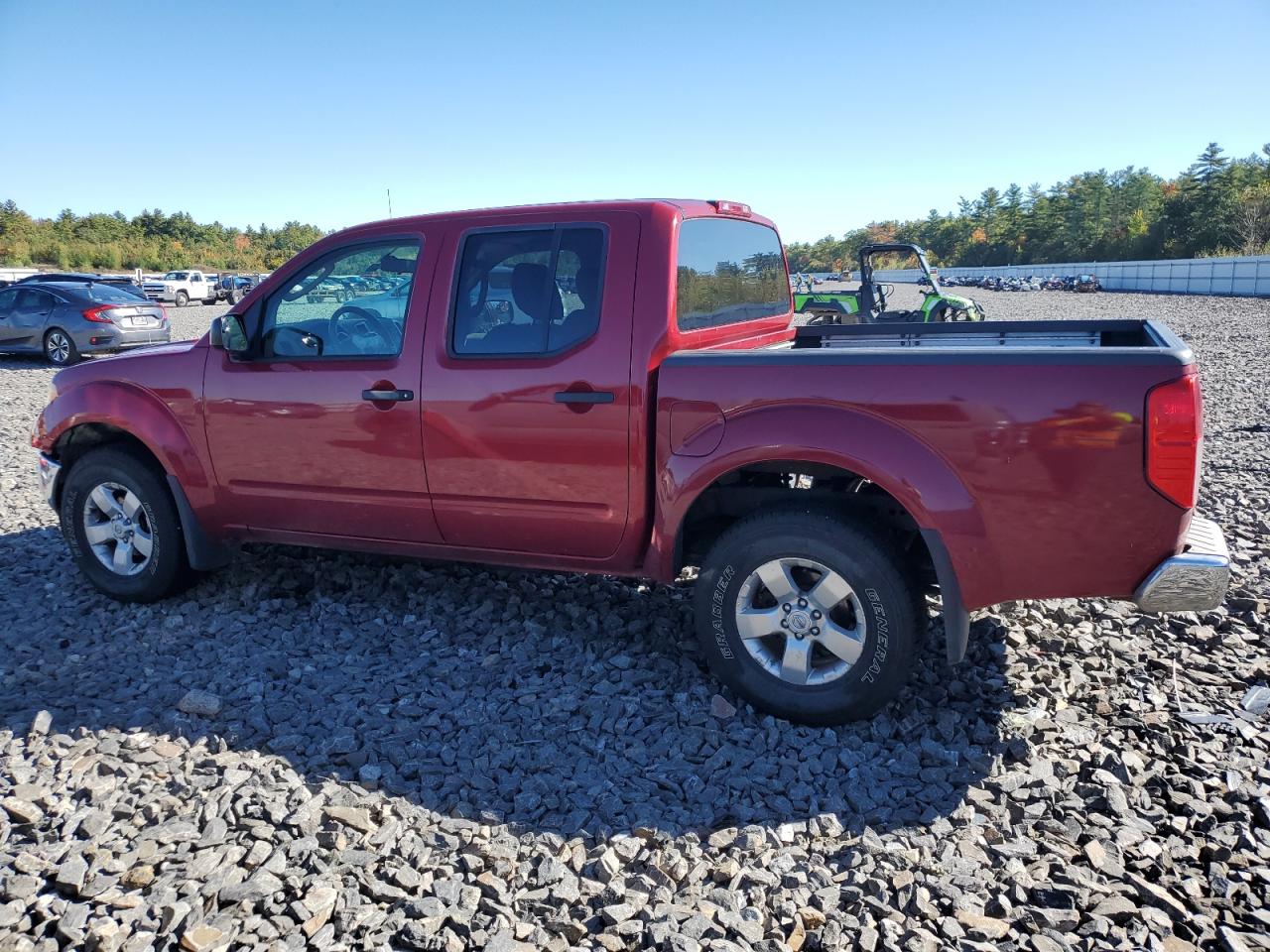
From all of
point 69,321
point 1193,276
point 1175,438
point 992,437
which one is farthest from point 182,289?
point 1193,276

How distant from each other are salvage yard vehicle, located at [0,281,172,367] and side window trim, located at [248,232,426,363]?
46.2ft

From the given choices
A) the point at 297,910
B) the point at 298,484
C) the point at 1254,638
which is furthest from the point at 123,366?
the point at 1254,638

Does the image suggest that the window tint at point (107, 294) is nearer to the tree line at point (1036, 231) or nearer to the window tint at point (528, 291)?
the window tint at point (528, 291)

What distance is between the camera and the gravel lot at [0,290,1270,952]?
2537 mm

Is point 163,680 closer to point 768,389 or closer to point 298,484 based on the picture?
point 298,484

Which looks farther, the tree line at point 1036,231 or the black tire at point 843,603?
the tree line at point 1036,231

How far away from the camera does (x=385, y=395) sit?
4.12 meters

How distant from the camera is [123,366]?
477cm

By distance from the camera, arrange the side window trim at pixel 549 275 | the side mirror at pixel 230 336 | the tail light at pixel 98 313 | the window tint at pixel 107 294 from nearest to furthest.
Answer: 1. the side window trim at pixel 549 275
2. the side mirror at pixel 230 336
3. the tail light at pixel 98 313
4. the window tint at pixel 107 294

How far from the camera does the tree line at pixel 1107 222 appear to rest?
69.2 metres

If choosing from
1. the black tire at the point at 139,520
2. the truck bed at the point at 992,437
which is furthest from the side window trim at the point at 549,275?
the black tire at the point at 139,520

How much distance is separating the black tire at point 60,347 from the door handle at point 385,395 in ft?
49.9

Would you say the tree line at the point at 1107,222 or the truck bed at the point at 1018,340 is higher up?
the tree line at the point at 1107,222

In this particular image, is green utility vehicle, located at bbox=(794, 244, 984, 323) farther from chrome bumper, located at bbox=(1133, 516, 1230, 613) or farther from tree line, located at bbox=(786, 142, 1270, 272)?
tree line, located at bbox=(786, 142, 1270, 272)
